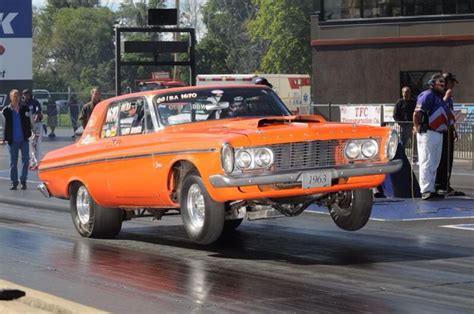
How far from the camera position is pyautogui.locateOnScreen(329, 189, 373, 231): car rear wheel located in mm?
11188

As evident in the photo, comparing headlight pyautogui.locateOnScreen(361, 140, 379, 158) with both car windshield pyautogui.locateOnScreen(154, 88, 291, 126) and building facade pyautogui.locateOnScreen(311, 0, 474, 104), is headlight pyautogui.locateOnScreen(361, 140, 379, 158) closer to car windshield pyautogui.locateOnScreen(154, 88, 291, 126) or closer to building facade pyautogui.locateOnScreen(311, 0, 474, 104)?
car windshield pyautogui.locateOnScreen(154, 88, 291, 126)

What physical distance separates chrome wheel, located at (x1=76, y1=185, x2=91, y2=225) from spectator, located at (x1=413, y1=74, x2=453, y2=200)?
18.2 feet

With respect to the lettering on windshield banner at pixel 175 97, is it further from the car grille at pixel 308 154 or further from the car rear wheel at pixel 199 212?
the car grille at pixel 308 154

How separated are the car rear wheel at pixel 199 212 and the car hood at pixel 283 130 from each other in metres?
0.51

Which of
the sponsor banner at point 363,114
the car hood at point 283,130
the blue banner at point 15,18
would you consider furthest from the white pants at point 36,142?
the car hood at point 283,130

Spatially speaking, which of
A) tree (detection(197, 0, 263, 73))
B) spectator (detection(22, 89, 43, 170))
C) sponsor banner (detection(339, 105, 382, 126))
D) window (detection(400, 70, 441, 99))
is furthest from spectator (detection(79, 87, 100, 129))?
tree (detection(197, 0, 263, 73))

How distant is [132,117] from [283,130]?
2.48 meters

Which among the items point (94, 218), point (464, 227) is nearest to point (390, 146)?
point (464, 227)

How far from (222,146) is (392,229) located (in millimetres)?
3502

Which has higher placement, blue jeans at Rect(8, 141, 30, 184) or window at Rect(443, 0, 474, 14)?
window at Rect(443, 0, 474, 14)

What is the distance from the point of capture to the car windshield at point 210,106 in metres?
11.8

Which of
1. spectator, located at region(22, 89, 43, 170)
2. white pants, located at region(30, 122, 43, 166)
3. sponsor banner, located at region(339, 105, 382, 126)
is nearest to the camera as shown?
spectator, located at region(22, 89, 43, 170)

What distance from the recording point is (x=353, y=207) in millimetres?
11258

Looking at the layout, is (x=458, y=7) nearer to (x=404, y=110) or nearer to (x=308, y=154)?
(x=404, y=110)
